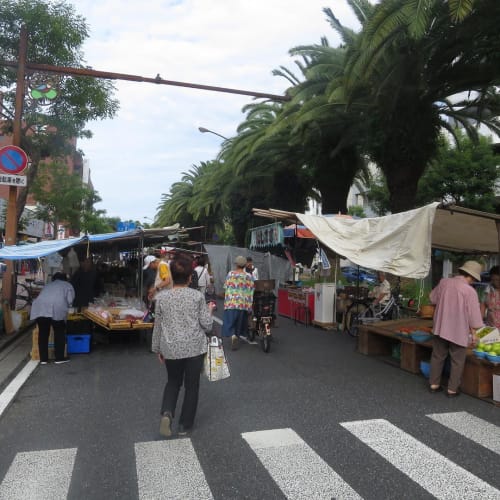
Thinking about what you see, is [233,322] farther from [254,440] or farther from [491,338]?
[254,440]

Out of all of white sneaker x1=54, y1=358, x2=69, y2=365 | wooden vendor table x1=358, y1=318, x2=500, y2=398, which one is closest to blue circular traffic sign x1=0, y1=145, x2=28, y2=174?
white sneaker x1=54, y1=358, x2=69, y2=365

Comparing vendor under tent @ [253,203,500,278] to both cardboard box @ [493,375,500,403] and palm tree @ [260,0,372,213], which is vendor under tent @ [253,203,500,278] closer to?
cardboard box @ [493,375,500,403]

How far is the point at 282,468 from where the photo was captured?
4.17m

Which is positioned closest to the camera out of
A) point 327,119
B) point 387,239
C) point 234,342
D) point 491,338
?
point 491,338

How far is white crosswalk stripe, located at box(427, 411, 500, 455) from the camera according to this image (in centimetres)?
489

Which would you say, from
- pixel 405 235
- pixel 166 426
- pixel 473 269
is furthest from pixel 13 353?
pixel 473 269

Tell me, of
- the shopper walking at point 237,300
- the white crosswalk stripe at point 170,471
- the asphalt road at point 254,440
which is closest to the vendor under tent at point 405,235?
the shopper walking at point 237,300

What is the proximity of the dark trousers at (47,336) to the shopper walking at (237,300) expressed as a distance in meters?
3.07

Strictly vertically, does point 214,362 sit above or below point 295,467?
above

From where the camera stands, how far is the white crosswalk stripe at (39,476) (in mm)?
3703

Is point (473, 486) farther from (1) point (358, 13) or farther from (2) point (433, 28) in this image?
(1) point (358, 13)

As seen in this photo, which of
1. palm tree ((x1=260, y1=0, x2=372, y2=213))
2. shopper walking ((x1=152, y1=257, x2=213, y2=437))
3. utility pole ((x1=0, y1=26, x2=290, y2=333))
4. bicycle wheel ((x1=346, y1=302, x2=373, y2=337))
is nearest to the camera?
shopper walking ((x1=152, y1=257, x2=213, y2=437))

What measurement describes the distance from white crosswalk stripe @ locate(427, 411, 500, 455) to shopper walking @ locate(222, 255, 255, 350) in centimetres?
462

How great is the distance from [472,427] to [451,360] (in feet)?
4.64
